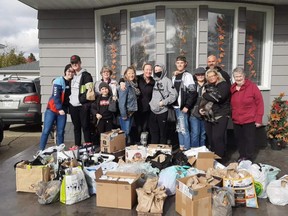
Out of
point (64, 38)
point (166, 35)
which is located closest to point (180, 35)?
point (166, 35)

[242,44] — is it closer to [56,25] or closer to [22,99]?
[56,25]

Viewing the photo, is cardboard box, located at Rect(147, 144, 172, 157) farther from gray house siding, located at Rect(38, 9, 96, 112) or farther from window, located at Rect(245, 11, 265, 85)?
window, located at Rect(245, 11, 265, 85)

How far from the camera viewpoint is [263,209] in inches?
135

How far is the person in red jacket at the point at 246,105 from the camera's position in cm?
445

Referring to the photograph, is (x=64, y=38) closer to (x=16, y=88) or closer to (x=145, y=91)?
(x=145, y=91)

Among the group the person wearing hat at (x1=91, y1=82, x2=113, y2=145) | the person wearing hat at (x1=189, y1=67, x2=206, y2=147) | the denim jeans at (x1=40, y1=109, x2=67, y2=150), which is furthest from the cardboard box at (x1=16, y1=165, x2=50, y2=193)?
the person wearing hat at (x1=189, y1=67, x2=206, y2=147)

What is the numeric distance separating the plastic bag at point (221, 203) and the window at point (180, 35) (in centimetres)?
345

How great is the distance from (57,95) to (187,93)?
83.2 inches

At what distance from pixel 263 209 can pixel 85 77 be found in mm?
3299

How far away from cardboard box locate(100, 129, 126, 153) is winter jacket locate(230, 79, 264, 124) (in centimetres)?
190

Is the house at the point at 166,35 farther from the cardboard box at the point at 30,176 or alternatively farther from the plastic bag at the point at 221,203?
the plastic bag at the point at 221,203

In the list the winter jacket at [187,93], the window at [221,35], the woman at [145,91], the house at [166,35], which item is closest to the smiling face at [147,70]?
the woman at [145,91]

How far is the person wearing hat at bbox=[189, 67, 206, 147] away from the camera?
479cm

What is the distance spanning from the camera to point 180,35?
609 centimetres
